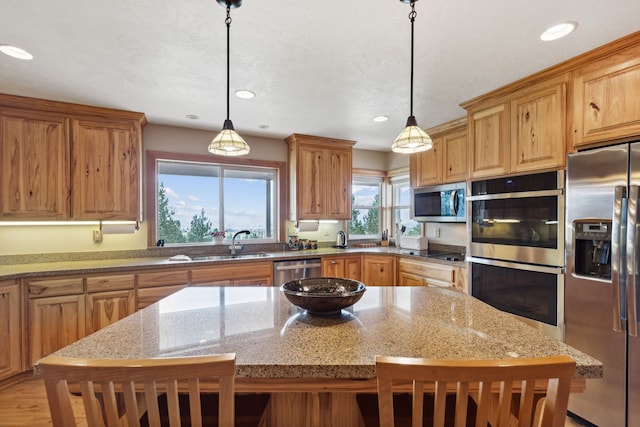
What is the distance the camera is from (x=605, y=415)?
1.83 m

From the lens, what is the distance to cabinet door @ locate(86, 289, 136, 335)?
2.70 m

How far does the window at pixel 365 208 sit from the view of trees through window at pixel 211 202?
53.3 inches

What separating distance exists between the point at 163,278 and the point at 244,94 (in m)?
1.93

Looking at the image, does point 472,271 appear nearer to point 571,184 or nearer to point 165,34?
point 571,184

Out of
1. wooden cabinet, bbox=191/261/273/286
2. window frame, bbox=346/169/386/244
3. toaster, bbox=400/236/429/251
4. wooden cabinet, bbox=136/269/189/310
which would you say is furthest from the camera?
window frame, bbox=346/169/386/244

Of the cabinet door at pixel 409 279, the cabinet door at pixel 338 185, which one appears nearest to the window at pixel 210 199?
the cabinet door at pixel 338 185

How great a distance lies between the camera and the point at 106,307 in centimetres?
275

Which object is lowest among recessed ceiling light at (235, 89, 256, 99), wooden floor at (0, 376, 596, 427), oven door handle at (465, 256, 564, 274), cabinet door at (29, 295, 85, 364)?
wooden floor at (0, 376, 596, 427)

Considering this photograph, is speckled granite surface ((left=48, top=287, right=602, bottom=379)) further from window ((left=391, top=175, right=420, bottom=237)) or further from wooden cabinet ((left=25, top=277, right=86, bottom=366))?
window ((left=391, top=175, right=420, bottom=237))

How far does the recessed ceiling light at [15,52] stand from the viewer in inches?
76.4

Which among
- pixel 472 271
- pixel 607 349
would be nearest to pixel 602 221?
A: pixel 607 349

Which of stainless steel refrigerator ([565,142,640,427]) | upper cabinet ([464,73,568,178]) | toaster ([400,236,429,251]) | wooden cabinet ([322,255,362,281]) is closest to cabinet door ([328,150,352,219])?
wooden cabinet ([322,255,362,281])

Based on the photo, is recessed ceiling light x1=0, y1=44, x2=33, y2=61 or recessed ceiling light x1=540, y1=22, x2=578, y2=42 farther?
recessed ceiling light x1=0, y1=44, x2=33, y2=61

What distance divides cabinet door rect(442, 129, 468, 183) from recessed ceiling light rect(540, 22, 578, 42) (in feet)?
4.81
